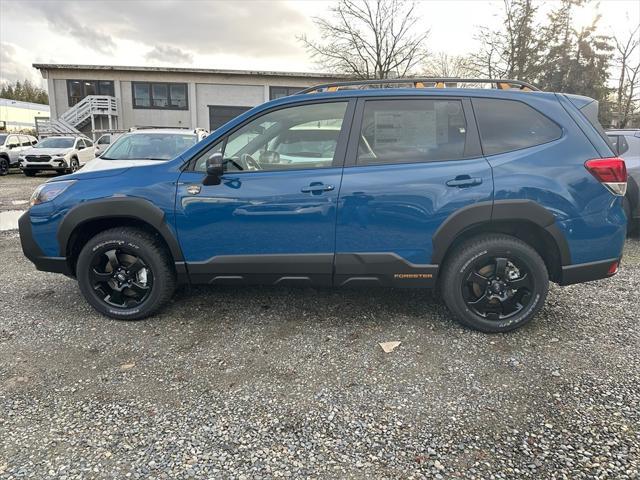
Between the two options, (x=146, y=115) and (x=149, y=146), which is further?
(x=146, y=115)

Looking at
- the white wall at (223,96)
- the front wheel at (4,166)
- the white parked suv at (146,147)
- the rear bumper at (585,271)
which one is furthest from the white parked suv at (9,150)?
the rear bumper at (585,271)

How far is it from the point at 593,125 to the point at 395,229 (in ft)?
5.50

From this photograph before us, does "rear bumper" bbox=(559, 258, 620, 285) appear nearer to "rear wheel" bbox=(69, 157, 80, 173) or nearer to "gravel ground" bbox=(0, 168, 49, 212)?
"gravel ground" bbox=(0, 168, 49, 212)

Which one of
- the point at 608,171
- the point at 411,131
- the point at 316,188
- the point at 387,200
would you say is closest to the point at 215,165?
the point at 316,188

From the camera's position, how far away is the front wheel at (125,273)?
11.7ft

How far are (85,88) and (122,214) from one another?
29.2m

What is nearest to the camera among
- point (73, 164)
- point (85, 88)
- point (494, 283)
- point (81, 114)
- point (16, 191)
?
point (494, 283)

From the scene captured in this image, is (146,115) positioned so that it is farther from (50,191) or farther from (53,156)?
(50,191)

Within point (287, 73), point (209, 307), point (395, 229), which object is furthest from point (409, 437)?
point (287, 73)

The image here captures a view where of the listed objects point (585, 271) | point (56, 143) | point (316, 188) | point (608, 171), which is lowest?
point (585, 271)

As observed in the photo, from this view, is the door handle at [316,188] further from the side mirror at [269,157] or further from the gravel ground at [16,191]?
the gravel ground at [16,191]

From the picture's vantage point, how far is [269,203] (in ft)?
10.9

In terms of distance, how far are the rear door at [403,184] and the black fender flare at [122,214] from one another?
1307 millimetres

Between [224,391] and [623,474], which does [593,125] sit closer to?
[623,474]
